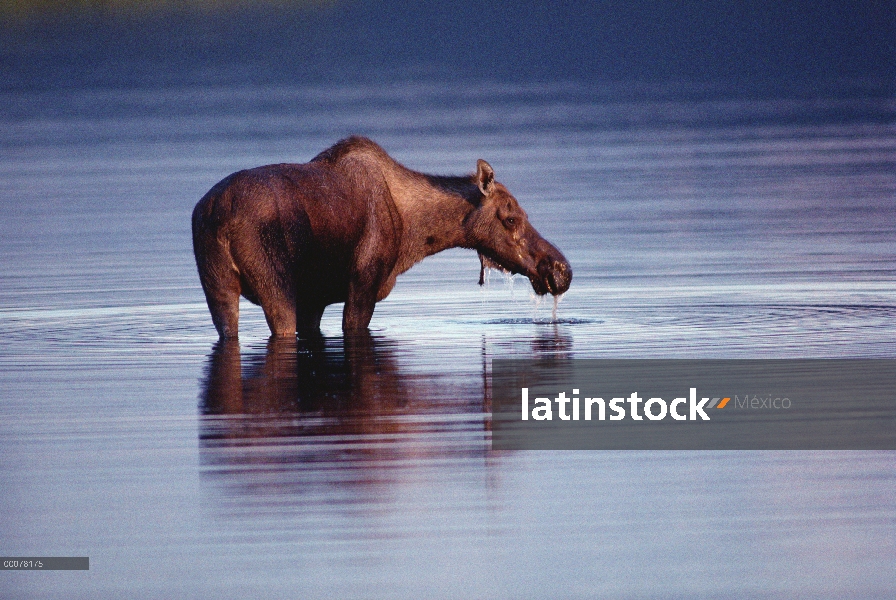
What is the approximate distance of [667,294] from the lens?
17.0 meters

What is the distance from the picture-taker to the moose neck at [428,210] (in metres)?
15.3

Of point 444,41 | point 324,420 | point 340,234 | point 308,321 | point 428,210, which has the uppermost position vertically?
point 444,41

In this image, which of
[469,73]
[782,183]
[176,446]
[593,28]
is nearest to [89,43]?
[469,73]

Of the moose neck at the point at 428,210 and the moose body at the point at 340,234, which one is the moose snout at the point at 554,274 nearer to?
the moose body at the point at 340,234

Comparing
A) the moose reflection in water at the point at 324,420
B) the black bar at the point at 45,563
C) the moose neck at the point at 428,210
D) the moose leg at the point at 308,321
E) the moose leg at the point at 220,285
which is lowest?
the black bar at the point at 45,563

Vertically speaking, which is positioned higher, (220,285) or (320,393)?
(220,285)

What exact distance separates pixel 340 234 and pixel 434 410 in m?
3.65

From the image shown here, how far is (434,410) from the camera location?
11.0 meters

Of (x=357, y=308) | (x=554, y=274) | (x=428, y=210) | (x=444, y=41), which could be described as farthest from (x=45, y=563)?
(x=444, y=41)

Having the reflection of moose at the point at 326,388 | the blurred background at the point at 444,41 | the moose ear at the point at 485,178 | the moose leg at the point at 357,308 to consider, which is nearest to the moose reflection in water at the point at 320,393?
the reflection of moose at the point at 326,388

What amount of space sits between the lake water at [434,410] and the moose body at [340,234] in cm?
34

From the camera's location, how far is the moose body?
1361cm

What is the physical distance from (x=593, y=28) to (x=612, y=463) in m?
48.1

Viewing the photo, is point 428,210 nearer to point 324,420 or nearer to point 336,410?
point 336,410
